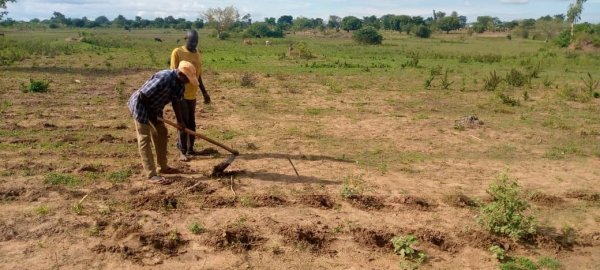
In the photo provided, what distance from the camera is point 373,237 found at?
4637mm

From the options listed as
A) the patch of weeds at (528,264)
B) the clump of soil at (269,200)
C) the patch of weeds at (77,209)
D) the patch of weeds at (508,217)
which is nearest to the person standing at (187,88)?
the clump of soil at (269,200)

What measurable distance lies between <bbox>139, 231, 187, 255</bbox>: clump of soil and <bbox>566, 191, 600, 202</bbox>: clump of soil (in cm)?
463

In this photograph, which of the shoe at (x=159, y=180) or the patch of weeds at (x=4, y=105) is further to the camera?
the patch of weeds at (x=4, y=105)

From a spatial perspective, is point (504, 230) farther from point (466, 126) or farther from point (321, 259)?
point (466, 126)

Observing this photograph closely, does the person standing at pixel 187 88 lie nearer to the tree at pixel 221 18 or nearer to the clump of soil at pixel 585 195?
the clump of soil at pixel 585 195

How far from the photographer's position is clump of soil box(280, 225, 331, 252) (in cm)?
448

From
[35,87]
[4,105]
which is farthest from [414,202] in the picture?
[35,87]

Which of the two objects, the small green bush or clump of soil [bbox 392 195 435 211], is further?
the small green bush

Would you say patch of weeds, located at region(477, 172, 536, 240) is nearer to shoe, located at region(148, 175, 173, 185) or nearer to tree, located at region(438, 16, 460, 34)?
shoe, located at region(148, 175, 173, 185)

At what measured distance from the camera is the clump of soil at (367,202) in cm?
534

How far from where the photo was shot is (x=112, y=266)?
13.1ft

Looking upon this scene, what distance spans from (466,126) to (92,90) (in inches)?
347

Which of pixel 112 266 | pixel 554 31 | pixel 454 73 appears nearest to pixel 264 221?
pixel 112 266

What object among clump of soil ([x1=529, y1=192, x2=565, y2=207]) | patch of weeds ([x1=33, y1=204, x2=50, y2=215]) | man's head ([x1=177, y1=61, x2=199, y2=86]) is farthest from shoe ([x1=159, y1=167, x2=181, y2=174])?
clump of soil ([x1=529, y1=192, x2=565, y2=207])
